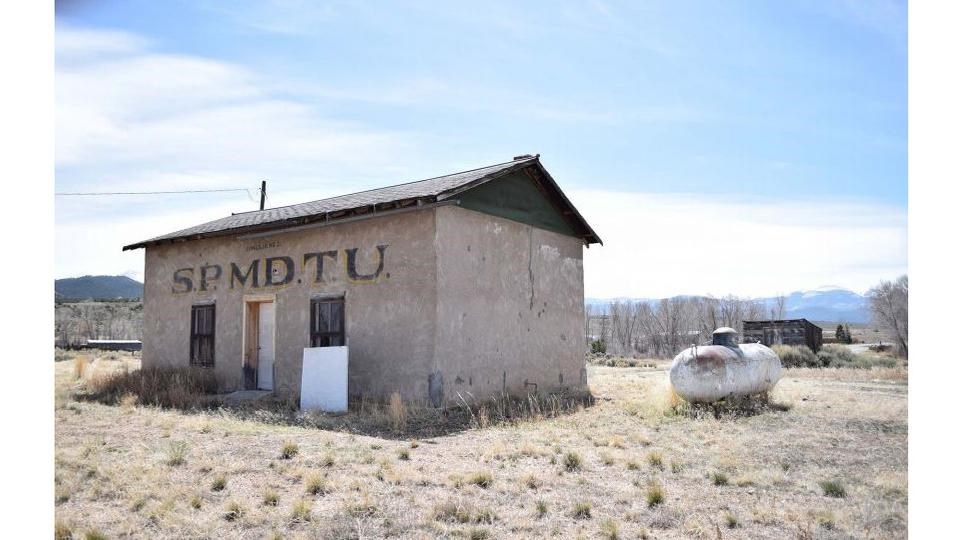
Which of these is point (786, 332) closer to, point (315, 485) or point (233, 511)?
point (315, 485)

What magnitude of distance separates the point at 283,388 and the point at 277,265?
7.99 ft

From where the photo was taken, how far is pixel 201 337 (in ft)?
50.3

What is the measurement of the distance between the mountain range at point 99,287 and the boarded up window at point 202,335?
66.6 metres

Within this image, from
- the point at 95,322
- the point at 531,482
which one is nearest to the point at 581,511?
the point at 531,482

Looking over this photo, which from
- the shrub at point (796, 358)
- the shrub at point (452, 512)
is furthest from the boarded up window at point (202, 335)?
the shrub at point (796, 358)

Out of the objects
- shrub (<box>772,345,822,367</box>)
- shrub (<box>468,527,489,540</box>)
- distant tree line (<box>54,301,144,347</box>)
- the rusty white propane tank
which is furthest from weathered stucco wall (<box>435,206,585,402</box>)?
distant tree line (<box>54,301,144,347</box>)

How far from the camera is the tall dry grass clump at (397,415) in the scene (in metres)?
9.91

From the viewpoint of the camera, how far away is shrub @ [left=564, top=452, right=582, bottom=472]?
7.16 m

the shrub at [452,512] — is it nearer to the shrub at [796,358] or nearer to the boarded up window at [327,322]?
the boarded up window at [327,322]

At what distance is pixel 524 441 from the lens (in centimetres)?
852

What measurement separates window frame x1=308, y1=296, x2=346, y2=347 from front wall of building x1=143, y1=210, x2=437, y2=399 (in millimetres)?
133

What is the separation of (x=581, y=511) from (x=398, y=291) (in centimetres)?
709

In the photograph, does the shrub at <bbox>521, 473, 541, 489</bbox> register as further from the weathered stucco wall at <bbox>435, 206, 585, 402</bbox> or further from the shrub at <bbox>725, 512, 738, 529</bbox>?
the weathered stucco wall at <bbox>435, 206, 585, 402</bbox>
